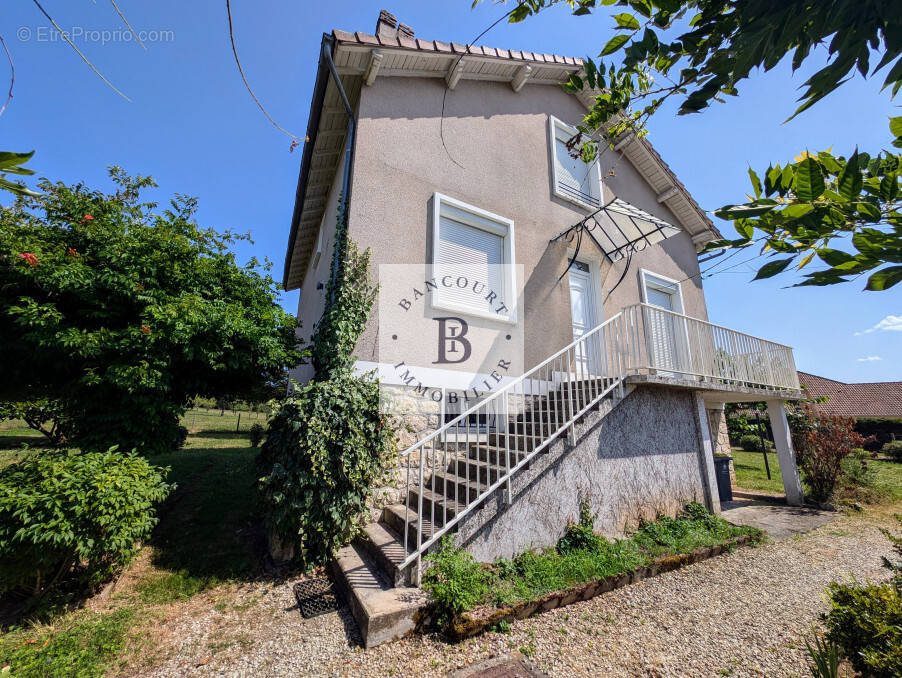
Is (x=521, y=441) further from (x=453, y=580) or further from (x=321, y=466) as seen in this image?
(x=321, y=466)

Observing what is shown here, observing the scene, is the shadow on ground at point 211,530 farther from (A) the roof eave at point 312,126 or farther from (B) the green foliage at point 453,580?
(A) the roof eave at point 312,126

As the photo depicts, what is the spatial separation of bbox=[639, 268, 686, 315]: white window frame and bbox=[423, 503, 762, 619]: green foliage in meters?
5.10

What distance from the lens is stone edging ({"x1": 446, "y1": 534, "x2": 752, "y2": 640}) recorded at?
283 cm

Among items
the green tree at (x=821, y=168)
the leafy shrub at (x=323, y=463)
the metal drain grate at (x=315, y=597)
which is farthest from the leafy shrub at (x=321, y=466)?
the green tree at (x=821, y=168)

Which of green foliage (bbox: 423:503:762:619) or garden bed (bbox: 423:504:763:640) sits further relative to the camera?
green foliage (bbox: 423:503:762:619)

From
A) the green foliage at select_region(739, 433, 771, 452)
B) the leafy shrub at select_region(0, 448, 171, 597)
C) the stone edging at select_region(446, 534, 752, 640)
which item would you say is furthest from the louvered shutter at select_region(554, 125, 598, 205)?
the green foliage at select_region(739, 433, 771, 452)

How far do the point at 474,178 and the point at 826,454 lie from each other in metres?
9.14

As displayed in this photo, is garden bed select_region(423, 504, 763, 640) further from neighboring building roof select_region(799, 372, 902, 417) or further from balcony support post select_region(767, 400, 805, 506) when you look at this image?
neighboring building roof select_region(799, 372, 902, 417)

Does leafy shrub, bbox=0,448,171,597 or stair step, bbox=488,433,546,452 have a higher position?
stair step, bbox=488,433,546,452

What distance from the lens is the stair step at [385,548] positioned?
10.4 feet

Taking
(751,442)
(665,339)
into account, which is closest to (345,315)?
(665,339)

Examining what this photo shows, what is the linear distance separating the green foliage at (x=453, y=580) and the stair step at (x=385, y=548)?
264 mm

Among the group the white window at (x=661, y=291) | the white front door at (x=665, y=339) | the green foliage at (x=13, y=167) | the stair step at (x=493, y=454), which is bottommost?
the stair step at (x=493, y=454)

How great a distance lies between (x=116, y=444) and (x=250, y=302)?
2198mm
